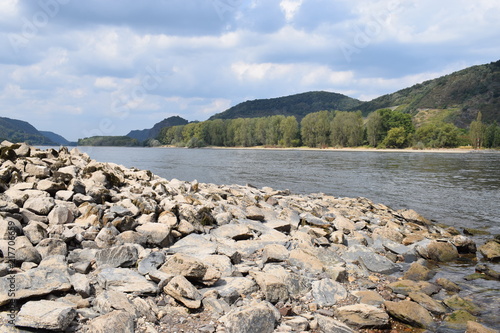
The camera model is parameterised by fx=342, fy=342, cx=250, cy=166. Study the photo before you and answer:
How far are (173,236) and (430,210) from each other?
16.4 meters

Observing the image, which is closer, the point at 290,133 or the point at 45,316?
the point at 45,316

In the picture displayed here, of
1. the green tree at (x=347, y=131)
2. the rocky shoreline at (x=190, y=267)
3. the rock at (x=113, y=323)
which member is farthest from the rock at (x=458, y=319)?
the green tree at (x=347, y=131)

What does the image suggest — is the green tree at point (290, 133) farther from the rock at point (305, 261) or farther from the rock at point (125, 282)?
the rock at point (125, 282)

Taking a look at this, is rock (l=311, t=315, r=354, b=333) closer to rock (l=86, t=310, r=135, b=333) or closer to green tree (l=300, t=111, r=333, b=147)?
rock (l=86, t=310, r=135, b=333)

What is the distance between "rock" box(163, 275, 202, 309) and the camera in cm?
564

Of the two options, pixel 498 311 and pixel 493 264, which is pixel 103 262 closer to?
pixel 498 311

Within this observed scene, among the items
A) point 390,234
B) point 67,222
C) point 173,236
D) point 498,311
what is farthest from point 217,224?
point 498,311

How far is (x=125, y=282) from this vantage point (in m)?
6.03

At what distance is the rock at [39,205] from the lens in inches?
340

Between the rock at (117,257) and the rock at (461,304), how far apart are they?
6.57m

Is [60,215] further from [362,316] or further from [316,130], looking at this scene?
[316,130]

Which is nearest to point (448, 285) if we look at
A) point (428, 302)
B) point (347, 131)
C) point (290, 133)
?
point (428, 302)

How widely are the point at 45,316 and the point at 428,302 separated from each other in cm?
676

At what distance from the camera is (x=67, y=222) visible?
8562 mm
